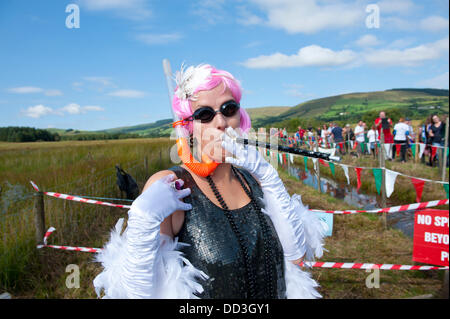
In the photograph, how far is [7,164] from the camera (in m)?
7.70

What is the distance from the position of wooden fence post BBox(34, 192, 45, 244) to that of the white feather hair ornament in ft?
11.7

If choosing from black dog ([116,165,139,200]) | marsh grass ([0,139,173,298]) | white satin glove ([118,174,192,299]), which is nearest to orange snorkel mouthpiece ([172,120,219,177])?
white satin glove ([118,174,192,299])

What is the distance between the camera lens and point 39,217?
3.88 meters

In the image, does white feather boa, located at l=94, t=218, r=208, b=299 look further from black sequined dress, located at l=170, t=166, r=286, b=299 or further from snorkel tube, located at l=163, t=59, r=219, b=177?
snorkel tube, located at l=163, t=59, r=219, b=177

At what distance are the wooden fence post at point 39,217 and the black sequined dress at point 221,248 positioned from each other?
11.6 ft


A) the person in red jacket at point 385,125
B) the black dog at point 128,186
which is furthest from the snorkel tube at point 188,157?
the person in red jacket at point 385,125

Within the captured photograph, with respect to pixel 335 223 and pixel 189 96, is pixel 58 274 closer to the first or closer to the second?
pixel 189 96

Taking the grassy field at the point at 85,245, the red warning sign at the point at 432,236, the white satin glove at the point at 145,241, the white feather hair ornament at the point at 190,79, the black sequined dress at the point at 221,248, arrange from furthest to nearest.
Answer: the grassy field at the point at 85,245, the red warning sign at the point at 432,236, the white feather hair ornament at the point at 190,79, the black sequined dress at the point at 221,248, the white satin glove at the point at 145,241

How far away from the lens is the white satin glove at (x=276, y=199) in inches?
44.4

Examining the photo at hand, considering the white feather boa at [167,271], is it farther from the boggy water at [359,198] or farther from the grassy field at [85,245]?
the boggy water at [359,198]

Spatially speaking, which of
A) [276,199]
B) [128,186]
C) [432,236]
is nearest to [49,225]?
[128,186]
